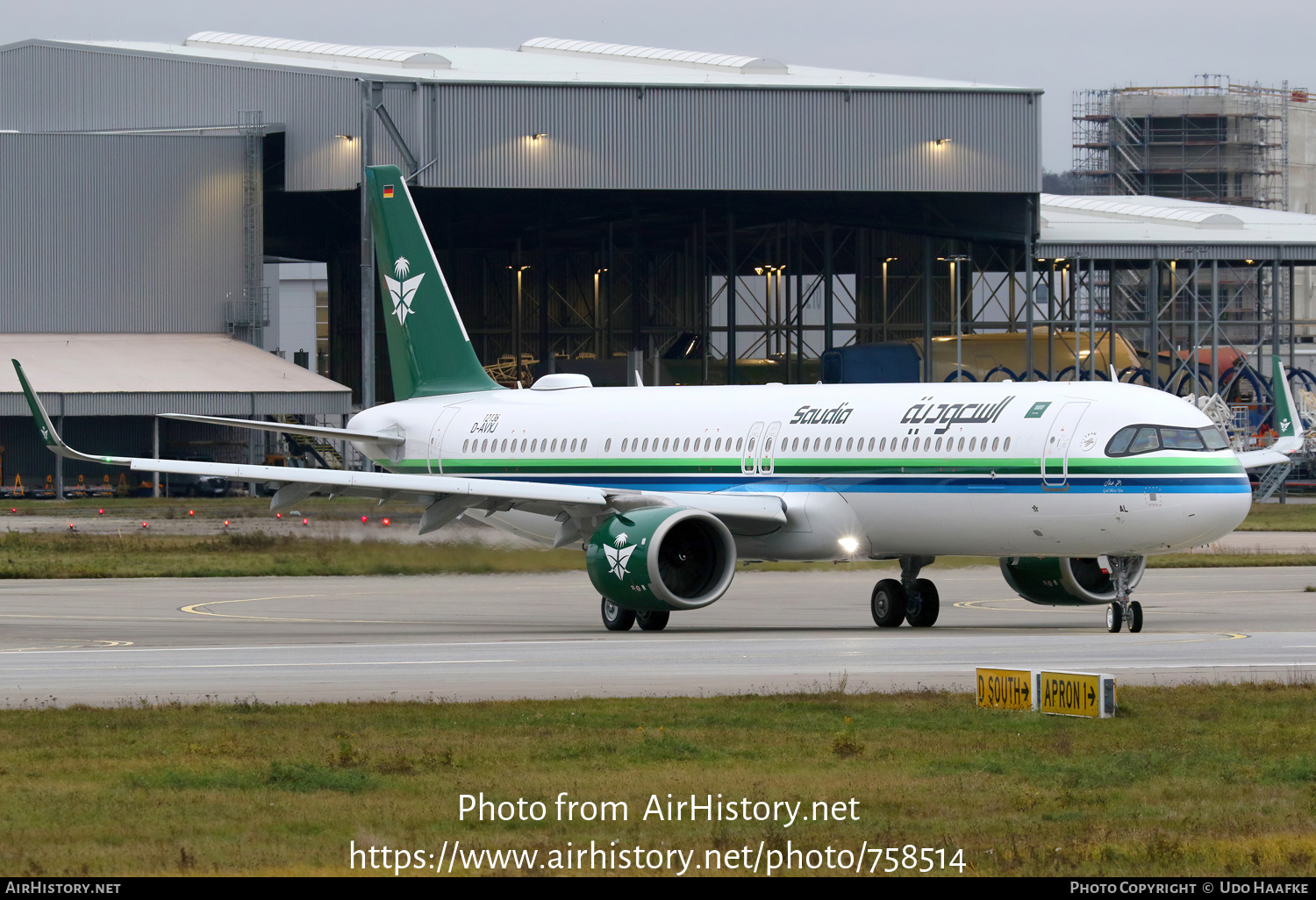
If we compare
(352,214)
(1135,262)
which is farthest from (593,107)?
(1135,262)

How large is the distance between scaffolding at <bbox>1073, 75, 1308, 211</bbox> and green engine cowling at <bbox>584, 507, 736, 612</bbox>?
131025mm

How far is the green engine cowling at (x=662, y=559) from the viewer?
85.0 ft

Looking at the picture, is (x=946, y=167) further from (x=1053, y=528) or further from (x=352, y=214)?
(x=1053, y=528)

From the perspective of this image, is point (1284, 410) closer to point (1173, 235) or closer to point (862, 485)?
point (862, 485)

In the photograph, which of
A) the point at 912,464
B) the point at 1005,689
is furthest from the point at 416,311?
the point at 1005,689

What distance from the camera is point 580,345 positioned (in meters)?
94.0

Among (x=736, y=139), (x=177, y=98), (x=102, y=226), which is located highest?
(x=177, y=98)

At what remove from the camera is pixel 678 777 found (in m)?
12.8

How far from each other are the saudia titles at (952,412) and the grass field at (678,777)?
9.32 m

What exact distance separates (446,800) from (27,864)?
2.91 metres

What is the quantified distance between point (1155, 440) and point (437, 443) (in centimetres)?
1502

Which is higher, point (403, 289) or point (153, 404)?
point (403, 289)

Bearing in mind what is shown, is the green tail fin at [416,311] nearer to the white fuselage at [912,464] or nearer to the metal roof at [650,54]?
the white fuselage at [912,464]

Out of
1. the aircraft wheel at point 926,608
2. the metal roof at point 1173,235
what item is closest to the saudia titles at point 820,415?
the aircraft wheel at point 926,608
